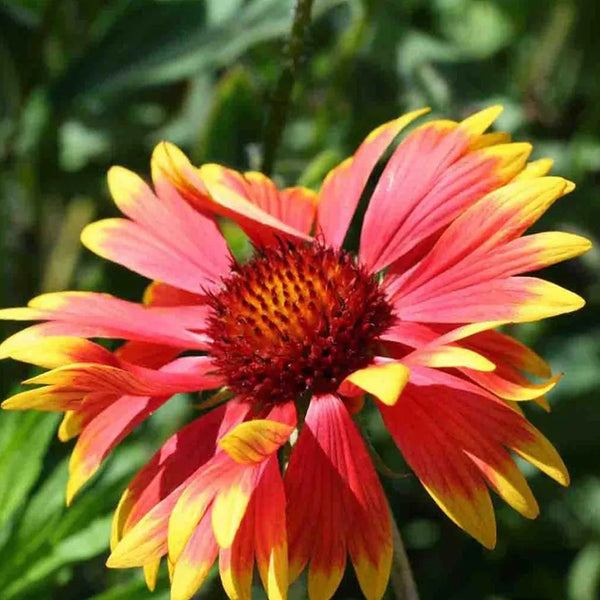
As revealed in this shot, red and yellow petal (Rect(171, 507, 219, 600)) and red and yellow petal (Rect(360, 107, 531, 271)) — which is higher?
red and yellow petal (Rect(360, 107, 531, 271))

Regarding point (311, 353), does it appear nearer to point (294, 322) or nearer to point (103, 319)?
point (294, 322)

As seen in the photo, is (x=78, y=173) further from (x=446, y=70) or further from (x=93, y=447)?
(x=93, y=447)

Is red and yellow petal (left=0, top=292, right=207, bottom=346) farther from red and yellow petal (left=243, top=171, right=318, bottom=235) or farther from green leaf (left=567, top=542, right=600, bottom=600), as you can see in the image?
green leaf (left=567, top=542, right=600, bottom=600)

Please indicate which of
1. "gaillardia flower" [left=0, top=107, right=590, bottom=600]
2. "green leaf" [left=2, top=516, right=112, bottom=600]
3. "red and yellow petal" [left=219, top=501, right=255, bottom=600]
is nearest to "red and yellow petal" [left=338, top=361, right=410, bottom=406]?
"gaillardia flower" [left=0, top=107, right=590, bottom=600]

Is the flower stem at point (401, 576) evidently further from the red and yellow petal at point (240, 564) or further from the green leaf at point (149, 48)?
the green leaf at point (149, 48)

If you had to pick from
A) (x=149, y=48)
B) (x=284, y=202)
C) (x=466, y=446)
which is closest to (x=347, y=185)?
(x=284, y=202)

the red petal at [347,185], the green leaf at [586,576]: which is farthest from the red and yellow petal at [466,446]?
the green leaf at [586,576]

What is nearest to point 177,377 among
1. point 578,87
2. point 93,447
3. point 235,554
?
point 93,447

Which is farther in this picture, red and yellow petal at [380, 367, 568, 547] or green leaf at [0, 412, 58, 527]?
green leaf at [0, 412, 58, 527]
